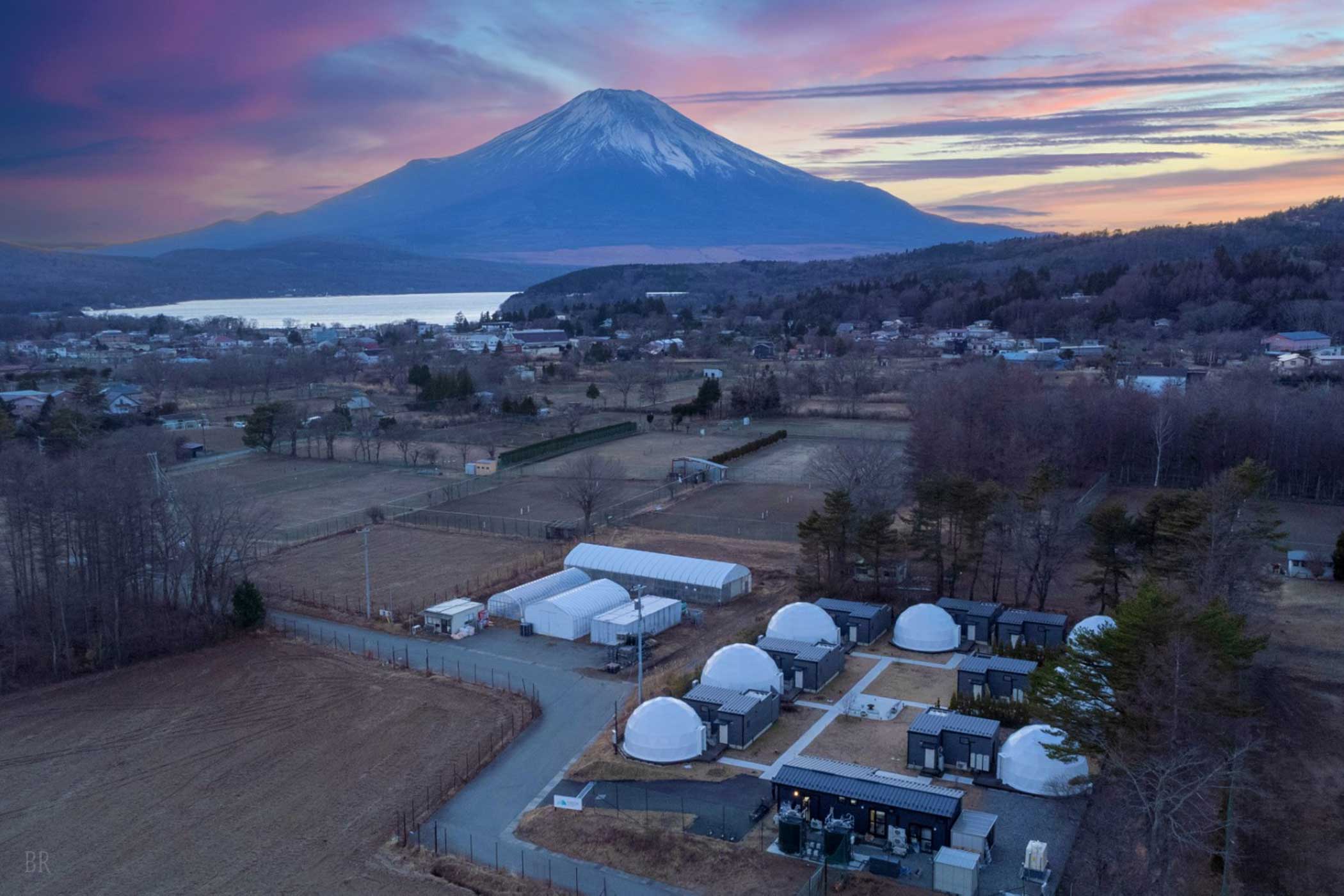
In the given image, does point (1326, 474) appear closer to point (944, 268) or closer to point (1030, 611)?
point (1030, 611)

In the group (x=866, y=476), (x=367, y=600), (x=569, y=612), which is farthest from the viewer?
(x=866, y=476)

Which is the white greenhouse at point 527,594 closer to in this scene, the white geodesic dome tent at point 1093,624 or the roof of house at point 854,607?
the roof of house at point 854,607

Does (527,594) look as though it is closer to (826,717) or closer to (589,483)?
(589,483)

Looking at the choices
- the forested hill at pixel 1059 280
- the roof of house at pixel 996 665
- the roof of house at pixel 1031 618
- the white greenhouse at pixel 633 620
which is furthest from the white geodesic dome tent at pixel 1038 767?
the forested hill at pixel 1059 280

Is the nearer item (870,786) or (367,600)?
(870,786)

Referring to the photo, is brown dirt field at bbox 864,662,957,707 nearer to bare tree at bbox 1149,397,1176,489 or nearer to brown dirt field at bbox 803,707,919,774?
brown dirt field at bbox 803,707,919,774

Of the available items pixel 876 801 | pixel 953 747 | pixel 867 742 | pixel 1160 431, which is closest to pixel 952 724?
pixel 953 747

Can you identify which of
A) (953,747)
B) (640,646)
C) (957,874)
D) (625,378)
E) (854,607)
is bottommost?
(957,874)
